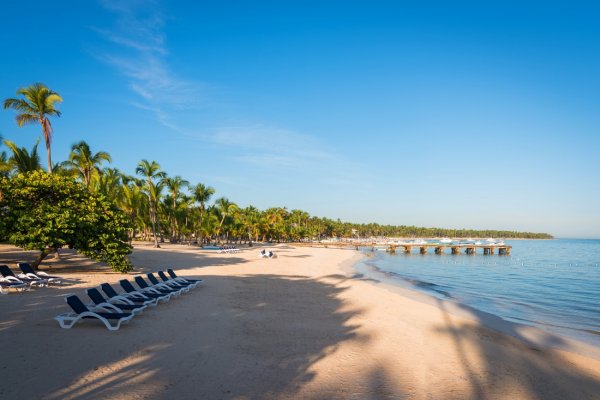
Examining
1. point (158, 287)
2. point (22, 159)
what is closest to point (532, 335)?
point (158, 287)

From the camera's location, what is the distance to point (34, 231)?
591 inches

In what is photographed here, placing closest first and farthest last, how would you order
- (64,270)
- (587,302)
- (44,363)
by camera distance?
(44,363) < (64,270) < (587,302)

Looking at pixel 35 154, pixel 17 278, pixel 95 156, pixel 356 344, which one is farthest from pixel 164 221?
pixel 356 344

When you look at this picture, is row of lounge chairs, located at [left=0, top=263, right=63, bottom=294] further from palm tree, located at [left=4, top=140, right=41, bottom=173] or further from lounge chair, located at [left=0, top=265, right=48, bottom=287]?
palm tree, located at [left=4, top=140, right=41, bottom=173]

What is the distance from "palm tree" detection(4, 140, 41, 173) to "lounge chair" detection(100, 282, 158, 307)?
1723 centimetres

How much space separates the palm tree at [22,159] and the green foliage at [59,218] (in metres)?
6.78

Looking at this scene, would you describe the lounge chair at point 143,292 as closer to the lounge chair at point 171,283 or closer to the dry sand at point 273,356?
the dry sand at point 273,356

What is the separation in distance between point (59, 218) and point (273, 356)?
13.4m

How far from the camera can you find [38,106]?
22891mm

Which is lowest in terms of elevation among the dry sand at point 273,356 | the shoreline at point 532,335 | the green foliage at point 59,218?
the shoreline at point 532,335

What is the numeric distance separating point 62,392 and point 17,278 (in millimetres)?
10100

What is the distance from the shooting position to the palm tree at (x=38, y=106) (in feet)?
73.9

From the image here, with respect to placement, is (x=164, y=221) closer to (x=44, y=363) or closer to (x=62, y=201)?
(x=62, y=201)

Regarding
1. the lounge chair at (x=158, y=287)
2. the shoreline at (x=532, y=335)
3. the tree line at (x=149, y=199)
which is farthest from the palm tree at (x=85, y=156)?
the shoreline at (x=532, y=335)
